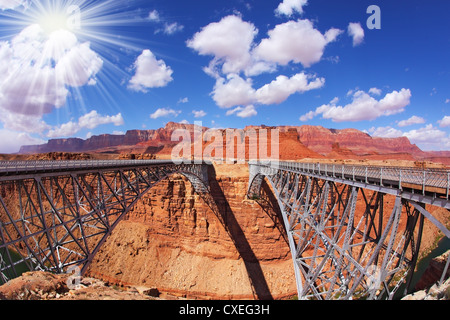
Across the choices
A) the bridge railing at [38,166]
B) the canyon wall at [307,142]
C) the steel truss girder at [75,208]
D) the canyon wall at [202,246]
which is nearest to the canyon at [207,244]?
the canyon wall at [202,246]

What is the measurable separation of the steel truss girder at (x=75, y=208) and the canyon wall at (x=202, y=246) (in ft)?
9.58

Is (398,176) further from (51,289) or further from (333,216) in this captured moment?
(51,289)

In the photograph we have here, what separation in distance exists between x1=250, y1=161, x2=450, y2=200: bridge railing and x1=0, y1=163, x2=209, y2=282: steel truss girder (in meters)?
11.1

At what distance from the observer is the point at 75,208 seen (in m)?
13.4

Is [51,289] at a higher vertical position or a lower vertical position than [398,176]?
lower

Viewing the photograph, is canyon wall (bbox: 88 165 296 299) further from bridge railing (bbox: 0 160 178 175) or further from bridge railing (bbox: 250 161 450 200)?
bridge railing (bbox: 0 160 178 175)

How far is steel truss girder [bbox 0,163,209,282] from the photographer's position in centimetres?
A: 815

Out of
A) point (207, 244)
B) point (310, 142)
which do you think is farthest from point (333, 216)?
point (310, 142)

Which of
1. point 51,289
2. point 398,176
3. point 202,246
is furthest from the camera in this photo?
point 202,246

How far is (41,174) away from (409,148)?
153 meters

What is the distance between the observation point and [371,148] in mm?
122062

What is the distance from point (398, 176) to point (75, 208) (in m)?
16.0
